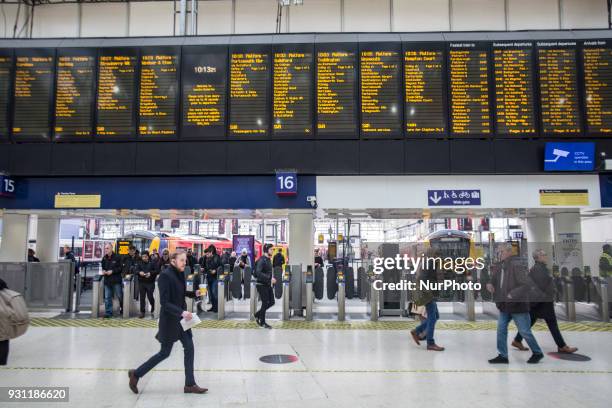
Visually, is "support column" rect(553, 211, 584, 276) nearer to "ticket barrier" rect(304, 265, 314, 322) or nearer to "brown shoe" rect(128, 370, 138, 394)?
"ticket barrier" rect(304, 265, 314, 322)

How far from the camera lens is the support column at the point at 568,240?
12.1 m

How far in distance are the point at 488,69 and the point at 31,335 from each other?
11526 millimetres

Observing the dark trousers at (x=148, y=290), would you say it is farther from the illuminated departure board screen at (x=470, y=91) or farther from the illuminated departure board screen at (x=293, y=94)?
the illuminated departure board screen at (x=470, y=91)

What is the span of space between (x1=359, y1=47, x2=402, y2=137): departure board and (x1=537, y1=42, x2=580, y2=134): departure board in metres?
3.46

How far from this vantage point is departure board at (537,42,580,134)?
11.4m

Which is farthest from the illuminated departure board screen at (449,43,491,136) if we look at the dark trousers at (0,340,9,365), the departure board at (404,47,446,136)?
the dark trousers at (0,340,9,365)

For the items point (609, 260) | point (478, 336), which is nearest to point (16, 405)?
point (478, 336)

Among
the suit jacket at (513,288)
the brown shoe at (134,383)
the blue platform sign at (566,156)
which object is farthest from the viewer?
the blue platform sign at (566,156)

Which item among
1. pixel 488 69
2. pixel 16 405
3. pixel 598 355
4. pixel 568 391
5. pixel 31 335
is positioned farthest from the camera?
pixel 488 69

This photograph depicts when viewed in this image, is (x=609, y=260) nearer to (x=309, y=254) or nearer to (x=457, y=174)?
(x=457, y=174)

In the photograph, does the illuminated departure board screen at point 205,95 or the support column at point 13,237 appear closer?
the illuminated departure board screen at point 205,95

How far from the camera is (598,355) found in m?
7.65

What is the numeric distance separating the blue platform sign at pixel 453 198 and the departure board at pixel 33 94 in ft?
31.9

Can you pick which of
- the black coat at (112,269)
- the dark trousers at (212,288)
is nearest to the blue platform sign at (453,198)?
the dark trousers at (212,288)
